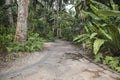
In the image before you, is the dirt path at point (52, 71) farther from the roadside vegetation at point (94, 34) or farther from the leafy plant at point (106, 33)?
the leafy plant at point (106, 33)

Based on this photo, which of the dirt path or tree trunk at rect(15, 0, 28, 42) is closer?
the dirt path

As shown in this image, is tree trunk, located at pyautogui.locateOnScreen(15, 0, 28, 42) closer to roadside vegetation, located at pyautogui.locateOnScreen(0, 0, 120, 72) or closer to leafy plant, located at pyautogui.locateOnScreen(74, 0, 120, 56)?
roadside vegetation, located at pyautogui.locateOnScreen(0, 0, 120, 72)

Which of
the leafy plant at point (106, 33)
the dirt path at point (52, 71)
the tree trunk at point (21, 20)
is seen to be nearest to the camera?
the dirt path at point (52, 71)

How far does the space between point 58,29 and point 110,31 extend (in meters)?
17.6

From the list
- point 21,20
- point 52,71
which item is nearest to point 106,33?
point 52,71

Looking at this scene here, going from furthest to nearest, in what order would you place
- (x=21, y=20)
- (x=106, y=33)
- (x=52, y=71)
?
(x=21, y=20) < (x=106, y=33) < (x=52, y=71)

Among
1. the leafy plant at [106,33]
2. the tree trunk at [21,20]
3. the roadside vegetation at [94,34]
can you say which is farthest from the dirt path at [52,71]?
the tree trunk at [21,20]

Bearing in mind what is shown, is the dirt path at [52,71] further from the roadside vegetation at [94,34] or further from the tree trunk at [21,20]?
the tree trunk at [21,20]

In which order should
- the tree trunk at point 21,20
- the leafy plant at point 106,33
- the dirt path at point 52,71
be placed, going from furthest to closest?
the tree trunk at point 21,20 < the leafy plant at point 106,33 < the dirt path at point 52,71

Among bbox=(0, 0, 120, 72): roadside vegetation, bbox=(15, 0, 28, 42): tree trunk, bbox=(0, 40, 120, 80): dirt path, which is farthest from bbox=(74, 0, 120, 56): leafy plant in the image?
bbox=(15, 0, 28, 42): tree trunk

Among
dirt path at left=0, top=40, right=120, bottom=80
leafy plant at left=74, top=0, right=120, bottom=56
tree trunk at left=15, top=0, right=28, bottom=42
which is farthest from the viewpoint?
tree trunk at left=15, top=0, right=28, bottom=42

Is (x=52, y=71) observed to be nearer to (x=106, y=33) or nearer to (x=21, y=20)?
(x=106, y=33)

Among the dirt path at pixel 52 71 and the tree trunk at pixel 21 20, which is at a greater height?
the tree trunk at pixel 21 20

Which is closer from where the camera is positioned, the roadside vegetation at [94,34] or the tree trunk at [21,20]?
the roadside vegetation at [94,34]
